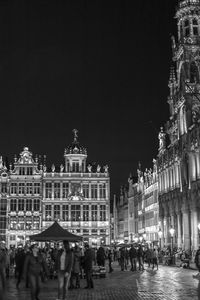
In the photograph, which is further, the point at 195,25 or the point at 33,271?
the point at 195,25

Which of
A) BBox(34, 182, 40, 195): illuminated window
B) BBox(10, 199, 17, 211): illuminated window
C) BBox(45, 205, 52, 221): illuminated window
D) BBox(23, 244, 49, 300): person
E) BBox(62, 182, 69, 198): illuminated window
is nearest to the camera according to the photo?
BBox(23, 244, 49, 300): person

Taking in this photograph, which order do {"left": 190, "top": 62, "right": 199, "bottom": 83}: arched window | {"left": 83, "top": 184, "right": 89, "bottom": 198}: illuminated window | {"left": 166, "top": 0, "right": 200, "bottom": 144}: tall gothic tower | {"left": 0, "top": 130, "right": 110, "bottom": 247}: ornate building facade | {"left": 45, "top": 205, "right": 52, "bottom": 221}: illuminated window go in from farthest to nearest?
{"left": 83, "top": 184, "right": 89, "bottom": 198}: illuminated window < {"left": 45, "top": 205, "right": 52, "bottom": 221}: illuminated window < {"left": 0, "top": 130, "right": 110, "bottom": 247}: ornate building facade < {"left": 190, "top": 62, "right": 199, "bottom": 83}: arched window < {"left": 166, "top": 0, "right": 200, "bottom": 144}: tall gothic tower

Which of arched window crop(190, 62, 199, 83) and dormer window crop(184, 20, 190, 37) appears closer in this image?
arched window crop(190, 62, 199, 83)

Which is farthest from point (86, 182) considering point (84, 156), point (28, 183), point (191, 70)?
point (191, 70)

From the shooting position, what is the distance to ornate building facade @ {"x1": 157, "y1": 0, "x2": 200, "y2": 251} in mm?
51719

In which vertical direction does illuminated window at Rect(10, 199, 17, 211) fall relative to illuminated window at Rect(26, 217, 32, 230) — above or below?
above

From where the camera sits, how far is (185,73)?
58344 mm

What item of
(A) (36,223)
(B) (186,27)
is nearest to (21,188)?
(A) (36,223)

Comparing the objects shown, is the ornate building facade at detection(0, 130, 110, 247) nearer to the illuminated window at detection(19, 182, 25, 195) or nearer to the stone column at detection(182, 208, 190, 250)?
the illuminated window at detection(19, 182, 25, 195)

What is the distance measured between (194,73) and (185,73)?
80.8 inches

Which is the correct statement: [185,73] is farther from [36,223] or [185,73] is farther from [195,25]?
[36,223]

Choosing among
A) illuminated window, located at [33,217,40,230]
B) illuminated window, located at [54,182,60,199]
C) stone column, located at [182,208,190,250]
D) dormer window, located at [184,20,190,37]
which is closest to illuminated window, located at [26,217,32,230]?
illuminated window, located at [33,217,40,230]

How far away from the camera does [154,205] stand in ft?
258

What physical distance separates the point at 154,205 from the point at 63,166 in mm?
21359
